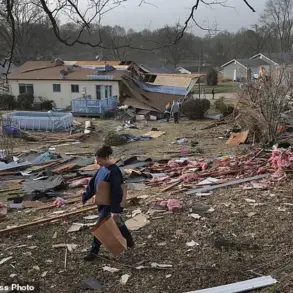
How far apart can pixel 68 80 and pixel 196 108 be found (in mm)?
11837

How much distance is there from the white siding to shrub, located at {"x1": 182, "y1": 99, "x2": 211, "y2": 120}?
266 inches

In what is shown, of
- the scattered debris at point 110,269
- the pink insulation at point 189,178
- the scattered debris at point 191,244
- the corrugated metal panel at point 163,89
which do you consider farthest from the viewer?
the corrugated metal panel at point 163,89

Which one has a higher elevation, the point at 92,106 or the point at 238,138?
the point at 92,106

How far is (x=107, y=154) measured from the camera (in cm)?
552

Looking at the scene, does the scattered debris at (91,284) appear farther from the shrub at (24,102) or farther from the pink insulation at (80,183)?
the shrub at (24,102)

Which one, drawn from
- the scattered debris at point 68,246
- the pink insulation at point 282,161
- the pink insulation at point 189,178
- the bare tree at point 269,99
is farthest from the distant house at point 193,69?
the scattered debris at point 68,246

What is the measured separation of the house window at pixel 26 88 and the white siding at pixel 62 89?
266mm

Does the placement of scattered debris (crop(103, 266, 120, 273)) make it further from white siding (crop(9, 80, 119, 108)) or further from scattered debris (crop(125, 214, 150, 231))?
white siding (crop(9, 80, 119, 108))

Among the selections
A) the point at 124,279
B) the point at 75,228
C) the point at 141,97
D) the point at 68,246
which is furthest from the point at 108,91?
the point at 124,279

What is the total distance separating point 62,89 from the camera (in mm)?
37562

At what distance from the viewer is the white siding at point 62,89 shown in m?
36.4

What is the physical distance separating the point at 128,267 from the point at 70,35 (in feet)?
9.33

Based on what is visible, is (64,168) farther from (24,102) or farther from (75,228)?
(24,102)

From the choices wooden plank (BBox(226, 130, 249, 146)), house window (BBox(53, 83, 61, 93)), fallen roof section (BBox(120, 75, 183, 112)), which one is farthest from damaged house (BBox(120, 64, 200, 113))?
wooden plank (BBox(226, 130, 249, 146))
